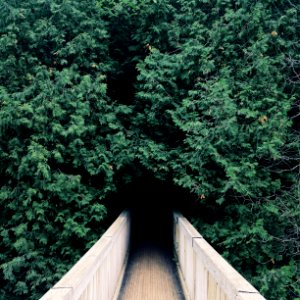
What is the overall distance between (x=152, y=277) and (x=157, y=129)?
523cm

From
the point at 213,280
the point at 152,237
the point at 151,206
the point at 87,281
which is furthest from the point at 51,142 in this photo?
the point at 213,280

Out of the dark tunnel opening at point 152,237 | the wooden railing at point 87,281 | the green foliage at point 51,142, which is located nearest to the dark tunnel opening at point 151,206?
the dark tunnel opening at point 152,237

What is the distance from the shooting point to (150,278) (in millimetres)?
7227

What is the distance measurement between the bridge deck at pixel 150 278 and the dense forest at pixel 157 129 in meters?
1.72

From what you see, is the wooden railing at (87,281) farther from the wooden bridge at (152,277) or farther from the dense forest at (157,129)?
the dense forest at (157,129)

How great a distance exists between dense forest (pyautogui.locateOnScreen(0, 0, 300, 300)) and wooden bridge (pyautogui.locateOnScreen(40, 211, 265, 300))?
236 centimetres

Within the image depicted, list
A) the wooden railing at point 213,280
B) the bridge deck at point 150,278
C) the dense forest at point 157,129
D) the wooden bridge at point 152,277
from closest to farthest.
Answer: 1. the wooden railing at point 213,280
2. the wooden bridge at point 152,277
3. the bridge deck at point 150,278
4. the dense forest at point 157,129

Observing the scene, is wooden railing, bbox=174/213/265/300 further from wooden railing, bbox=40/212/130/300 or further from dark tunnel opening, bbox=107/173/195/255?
dark tunnel opening, bbox=107/173/195/255

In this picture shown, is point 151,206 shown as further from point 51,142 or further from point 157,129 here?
point 51,142

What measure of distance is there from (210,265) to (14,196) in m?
8.17

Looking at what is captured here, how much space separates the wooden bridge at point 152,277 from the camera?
2.82 m

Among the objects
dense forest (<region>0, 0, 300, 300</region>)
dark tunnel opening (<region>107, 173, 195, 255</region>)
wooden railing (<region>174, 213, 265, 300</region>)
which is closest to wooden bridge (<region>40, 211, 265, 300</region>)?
wooden railing (<region>174, 213, 265, 300</region>)

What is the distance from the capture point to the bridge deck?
6.18m

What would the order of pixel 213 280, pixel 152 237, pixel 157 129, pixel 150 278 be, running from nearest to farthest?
1. pixel 213 280
2. pixel 150 278
3. pixel 157 129
4. pixel 152 237
